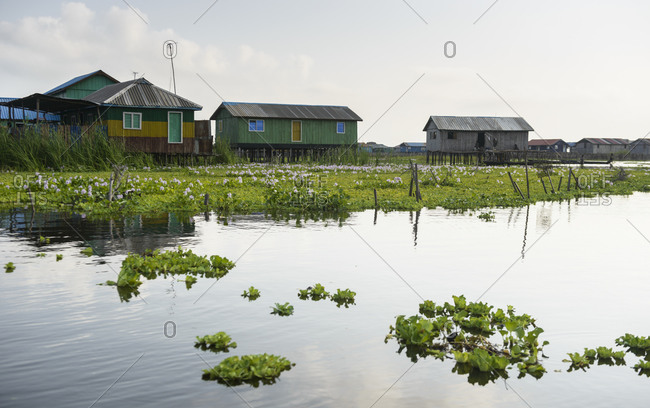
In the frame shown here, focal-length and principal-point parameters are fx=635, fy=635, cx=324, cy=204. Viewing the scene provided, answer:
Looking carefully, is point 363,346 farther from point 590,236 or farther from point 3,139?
point 3,139

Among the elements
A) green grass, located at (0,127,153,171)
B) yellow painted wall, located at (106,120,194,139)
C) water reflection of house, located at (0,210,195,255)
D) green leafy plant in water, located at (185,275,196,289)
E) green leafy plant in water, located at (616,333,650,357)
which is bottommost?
green leafy plant in water, located at (616,333,650,357)

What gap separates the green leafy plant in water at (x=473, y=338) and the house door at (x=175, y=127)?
32.9 m

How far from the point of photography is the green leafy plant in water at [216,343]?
19.3ft

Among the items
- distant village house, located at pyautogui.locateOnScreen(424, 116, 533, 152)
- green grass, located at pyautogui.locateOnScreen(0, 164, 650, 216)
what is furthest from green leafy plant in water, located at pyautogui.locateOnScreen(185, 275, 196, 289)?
distant village house, located at pyautogui.locateOnScreen(424, 116, 533, 152)

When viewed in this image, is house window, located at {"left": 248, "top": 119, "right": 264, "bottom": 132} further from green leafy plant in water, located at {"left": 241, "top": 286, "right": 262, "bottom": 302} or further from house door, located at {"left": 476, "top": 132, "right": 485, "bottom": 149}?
green leafy plant in water, located at {"left": 241, "top": 286, "right": 262, "bottom": 302}

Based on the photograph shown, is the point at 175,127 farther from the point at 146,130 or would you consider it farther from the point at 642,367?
the point at 642,367

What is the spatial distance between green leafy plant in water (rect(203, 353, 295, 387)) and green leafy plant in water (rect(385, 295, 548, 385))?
52.6 inches

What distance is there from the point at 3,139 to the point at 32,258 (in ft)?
66.1

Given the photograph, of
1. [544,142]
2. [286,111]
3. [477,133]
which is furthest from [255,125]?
[544,142]

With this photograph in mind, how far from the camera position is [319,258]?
10516mm

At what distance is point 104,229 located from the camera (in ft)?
43.8

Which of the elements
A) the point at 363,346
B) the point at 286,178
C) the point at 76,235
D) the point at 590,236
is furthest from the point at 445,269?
the point at 286,178

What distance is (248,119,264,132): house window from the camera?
49344 mm

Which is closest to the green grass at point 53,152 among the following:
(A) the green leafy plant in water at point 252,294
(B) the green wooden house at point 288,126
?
(B) the green wooden house at point 288,126
